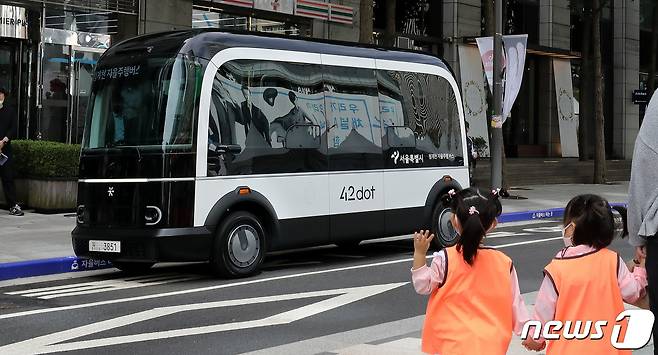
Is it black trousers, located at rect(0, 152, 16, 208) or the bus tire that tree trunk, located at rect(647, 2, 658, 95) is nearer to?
the bus tire

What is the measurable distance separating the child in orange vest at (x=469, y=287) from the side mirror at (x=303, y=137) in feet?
23.5

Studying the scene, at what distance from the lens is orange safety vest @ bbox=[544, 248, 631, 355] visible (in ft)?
12.8

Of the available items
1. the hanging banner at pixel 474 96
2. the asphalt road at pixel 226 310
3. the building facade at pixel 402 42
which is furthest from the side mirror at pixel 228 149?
the hanging banner at pixel 474 96

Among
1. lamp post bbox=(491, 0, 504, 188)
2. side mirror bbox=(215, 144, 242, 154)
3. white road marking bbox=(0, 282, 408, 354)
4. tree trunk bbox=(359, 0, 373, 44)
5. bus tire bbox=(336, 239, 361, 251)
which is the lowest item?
white road marking bbox=(0, 282, 408, 354)

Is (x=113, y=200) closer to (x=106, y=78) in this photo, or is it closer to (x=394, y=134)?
(x=106, y=78)

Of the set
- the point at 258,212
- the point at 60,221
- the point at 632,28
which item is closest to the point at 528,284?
the point at 258,212

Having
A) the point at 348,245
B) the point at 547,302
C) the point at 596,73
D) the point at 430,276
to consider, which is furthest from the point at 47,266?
the point at 596,73

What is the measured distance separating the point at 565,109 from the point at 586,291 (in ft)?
101

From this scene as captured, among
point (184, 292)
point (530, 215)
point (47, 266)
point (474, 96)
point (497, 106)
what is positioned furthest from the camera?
point (474, 96)

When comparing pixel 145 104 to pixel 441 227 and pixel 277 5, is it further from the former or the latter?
pixel 277 5

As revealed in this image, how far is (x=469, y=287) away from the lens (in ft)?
13.4

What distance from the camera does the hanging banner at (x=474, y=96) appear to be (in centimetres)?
2908

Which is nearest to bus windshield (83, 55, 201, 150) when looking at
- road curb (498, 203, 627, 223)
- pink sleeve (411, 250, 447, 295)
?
pink sleeve (411, 250, 447, 295)

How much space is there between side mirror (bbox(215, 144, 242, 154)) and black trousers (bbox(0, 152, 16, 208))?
681cm
